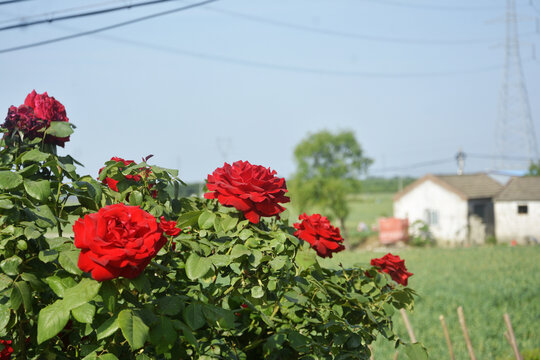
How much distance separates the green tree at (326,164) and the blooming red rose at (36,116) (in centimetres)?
3507

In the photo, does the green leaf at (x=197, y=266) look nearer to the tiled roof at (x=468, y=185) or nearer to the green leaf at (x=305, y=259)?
the green leaf at (x=305, y=259)

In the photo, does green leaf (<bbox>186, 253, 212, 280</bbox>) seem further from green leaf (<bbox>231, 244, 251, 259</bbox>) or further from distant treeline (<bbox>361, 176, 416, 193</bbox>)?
distant treeline (<bbox>361, 176, 416, 193</bbox>)

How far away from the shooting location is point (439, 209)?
1251 inches

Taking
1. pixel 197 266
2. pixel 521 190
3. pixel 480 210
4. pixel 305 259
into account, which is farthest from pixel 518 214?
pixel 197 266

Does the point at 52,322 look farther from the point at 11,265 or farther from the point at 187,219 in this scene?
the point at 187,219

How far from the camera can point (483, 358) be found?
30.5 ft

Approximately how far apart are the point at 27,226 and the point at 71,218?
47 centimetres

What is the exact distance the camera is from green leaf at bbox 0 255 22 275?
1329 mm

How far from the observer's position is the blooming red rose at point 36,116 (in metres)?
1.82

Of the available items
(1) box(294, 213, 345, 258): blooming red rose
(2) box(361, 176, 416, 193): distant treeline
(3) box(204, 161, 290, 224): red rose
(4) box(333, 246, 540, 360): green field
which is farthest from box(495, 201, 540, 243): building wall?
(2) box(361, 176, 416, 193): distant treeline

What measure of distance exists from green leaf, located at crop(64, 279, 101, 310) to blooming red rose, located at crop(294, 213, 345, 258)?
0.97 m

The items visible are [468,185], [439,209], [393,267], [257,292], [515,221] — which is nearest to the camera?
[257,292]

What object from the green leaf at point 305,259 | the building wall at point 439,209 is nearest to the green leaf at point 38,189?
the green leaf at point 305,259

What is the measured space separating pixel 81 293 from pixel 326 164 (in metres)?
37.8
